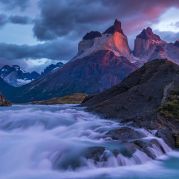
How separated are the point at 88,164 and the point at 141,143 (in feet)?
22.0

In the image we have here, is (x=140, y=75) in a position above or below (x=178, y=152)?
Answer: above

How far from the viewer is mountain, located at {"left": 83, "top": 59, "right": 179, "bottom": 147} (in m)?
41.8

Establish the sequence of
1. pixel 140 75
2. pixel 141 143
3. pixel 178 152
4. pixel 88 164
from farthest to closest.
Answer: pixel 140 75 → pixel 178 152 → pixel 141 143 → pixel 88 164

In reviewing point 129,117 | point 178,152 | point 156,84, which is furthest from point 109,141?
point 156,84

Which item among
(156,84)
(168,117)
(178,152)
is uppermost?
(156,84)

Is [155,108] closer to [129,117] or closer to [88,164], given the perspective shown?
[129,117]

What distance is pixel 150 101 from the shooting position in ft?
161

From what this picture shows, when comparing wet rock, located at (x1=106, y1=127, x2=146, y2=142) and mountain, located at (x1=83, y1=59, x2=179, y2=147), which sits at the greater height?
mountain, located at (x1=83, y1=59, x2=179, y2=147)

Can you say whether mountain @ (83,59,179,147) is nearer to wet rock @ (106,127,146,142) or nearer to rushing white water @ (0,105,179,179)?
wet rock @ (106,127,146,142)

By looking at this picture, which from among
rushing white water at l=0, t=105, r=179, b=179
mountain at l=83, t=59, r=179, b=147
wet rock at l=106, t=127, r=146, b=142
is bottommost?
rushing white water at l=0, t=105, r=179, b=179

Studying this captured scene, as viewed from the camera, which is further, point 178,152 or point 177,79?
Result: point 177,79

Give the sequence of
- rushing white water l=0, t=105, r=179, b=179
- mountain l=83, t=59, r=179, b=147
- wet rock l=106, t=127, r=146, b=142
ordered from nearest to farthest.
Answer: rushing white water l=0, t=105, r=179, b=179, wet rock l=106, t=127, r=146, b=142, mountain l=83, t=59, r=179, b=147

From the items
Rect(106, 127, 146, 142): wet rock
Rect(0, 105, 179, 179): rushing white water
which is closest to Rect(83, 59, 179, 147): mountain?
Rect(106, 127, 146, 142): wet rock

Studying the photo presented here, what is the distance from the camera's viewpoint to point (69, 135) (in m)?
38.8
